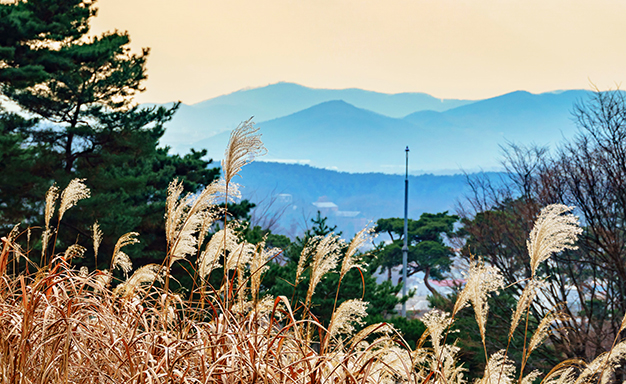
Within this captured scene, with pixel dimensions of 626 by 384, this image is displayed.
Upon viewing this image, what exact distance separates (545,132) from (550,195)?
548 feet

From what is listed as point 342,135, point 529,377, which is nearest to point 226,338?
point 529,377

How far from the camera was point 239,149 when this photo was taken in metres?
1.61

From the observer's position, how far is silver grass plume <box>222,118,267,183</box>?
1.61m

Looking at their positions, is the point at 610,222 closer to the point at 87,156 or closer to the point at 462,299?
the point at 462,299

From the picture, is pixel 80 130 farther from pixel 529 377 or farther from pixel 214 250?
pixel 529 377

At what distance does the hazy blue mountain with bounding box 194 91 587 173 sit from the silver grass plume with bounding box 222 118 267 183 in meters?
136

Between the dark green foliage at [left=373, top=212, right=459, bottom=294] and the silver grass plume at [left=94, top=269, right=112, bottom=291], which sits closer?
the silver grass plume at [left=94, top=269, right=112, bottom=291]

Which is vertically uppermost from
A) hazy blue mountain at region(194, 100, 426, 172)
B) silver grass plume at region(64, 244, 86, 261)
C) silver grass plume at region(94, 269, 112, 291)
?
hazy blue mountain at region(194, 100, 426, 172)

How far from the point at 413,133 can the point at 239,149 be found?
178 metres

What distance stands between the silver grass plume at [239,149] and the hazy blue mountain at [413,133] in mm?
136477

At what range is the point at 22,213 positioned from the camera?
10.3m

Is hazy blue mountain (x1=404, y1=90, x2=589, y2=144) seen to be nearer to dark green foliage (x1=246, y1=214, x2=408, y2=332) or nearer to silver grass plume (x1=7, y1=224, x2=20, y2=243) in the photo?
dark green foliage (x1=246, y1=214, x2=408, y2=332)

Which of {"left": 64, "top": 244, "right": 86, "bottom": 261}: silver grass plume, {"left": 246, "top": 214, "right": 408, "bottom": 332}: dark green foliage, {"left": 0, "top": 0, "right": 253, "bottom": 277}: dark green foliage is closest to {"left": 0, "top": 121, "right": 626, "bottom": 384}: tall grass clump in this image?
Answer: {"left": 64, "top": 244, "right": 86, "bottom": 261}: silver grass plume

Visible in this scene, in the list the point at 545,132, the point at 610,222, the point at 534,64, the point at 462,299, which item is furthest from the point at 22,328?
the point at 545,132
